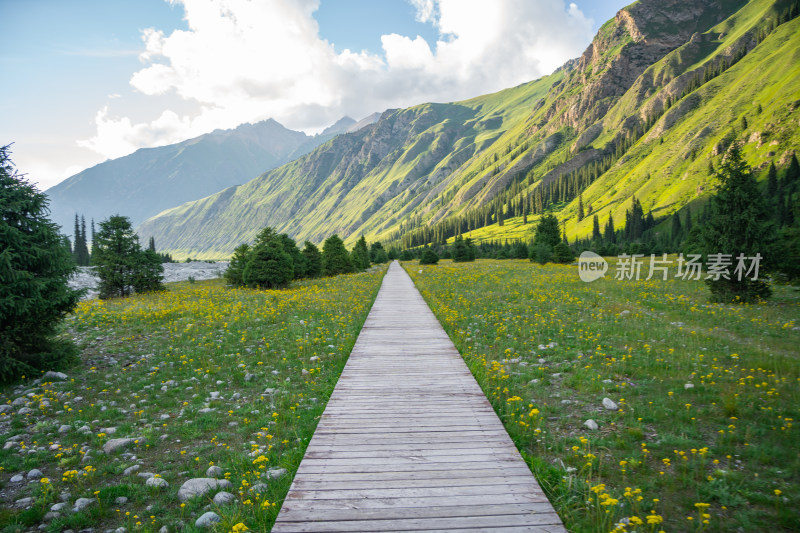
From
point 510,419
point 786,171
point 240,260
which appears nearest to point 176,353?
point 510,419

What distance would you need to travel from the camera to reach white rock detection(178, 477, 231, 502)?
18.1ft

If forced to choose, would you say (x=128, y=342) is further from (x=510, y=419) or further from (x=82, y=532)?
(x=510, y=419)

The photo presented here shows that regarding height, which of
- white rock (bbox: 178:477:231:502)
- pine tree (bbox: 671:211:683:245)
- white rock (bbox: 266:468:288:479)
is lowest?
white rock (bbox: 266:468:288:479)

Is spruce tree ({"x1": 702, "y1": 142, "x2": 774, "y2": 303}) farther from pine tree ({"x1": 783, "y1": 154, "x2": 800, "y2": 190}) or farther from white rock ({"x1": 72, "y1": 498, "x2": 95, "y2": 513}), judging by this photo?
pine tree ({"x1": 783, "y1": 154, "x2": 800, "y2": 190})

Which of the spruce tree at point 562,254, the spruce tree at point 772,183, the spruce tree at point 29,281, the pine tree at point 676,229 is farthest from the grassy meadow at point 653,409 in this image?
the spruce tree at point 772,183

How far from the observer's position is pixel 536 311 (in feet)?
59.5

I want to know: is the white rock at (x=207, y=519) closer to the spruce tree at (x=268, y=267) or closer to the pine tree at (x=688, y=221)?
the spruce tree at (x=268, y=267)

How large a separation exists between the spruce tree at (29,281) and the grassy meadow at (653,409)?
42.0 feet

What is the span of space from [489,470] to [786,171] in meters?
177

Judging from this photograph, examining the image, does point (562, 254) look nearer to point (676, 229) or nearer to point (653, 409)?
point (653, 409)

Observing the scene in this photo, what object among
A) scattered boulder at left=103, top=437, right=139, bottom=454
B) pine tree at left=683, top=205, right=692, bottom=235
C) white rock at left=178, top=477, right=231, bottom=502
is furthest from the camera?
pine tree at left=683, top=205, right=692, bottom=235

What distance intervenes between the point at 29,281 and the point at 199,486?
8.89 m

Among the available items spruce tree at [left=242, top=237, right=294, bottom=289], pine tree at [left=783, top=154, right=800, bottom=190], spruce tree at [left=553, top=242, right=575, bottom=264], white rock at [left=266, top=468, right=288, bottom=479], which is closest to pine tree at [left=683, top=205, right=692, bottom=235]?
pine tree at [left=783, top=154, right=800, bottom=190]

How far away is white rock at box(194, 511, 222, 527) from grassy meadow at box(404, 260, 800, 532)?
5005mm
